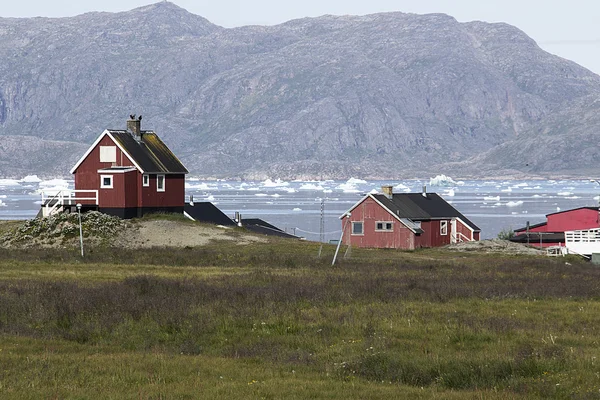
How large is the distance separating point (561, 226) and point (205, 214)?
29.6 meters

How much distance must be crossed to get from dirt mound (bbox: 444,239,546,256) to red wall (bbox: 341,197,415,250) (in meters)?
4.04

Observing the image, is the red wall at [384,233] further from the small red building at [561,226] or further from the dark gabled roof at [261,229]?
the small red building at [561,226]

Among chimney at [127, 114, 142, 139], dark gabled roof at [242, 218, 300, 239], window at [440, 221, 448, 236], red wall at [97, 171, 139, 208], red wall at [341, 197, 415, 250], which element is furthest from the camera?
dark gabled roof at [242, 218, 300, 239]

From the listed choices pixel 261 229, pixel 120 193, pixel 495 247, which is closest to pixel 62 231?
pixel 120 193

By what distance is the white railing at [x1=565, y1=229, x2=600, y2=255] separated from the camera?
255ft

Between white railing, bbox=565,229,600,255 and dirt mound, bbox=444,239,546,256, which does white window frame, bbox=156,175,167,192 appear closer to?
dirt mound, bbox=444,239,546,256

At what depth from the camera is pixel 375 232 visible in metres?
81.9

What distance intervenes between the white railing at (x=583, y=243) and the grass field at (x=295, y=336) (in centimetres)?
3841

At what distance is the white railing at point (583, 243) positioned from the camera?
255ft

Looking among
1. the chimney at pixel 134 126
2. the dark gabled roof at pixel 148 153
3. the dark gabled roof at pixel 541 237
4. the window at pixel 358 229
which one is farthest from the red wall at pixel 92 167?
the dark gabled roof at pixel 541 237

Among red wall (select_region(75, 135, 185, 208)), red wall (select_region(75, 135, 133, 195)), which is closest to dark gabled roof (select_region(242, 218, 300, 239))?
red wall (select_region(75, 135, 185, 208))

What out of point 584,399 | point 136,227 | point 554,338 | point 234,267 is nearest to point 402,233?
point 136,227

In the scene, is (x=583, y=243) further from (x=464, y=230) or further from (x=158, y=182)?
(x=158, y=182)

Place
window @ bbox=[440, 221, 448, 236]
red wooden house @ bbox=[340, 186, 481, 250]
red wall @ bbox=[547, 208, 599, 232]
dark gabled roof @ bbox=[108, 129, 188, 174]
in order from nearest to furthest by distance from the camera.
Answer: dark gabled roof @ bbox=[108, 129, 188, 174], red wooden house @ bbox=[340, 186, 481, 250], window @ bbox=[440, 221, 448, 236], red wall @ bbox=[547, 208, 599, 232]
